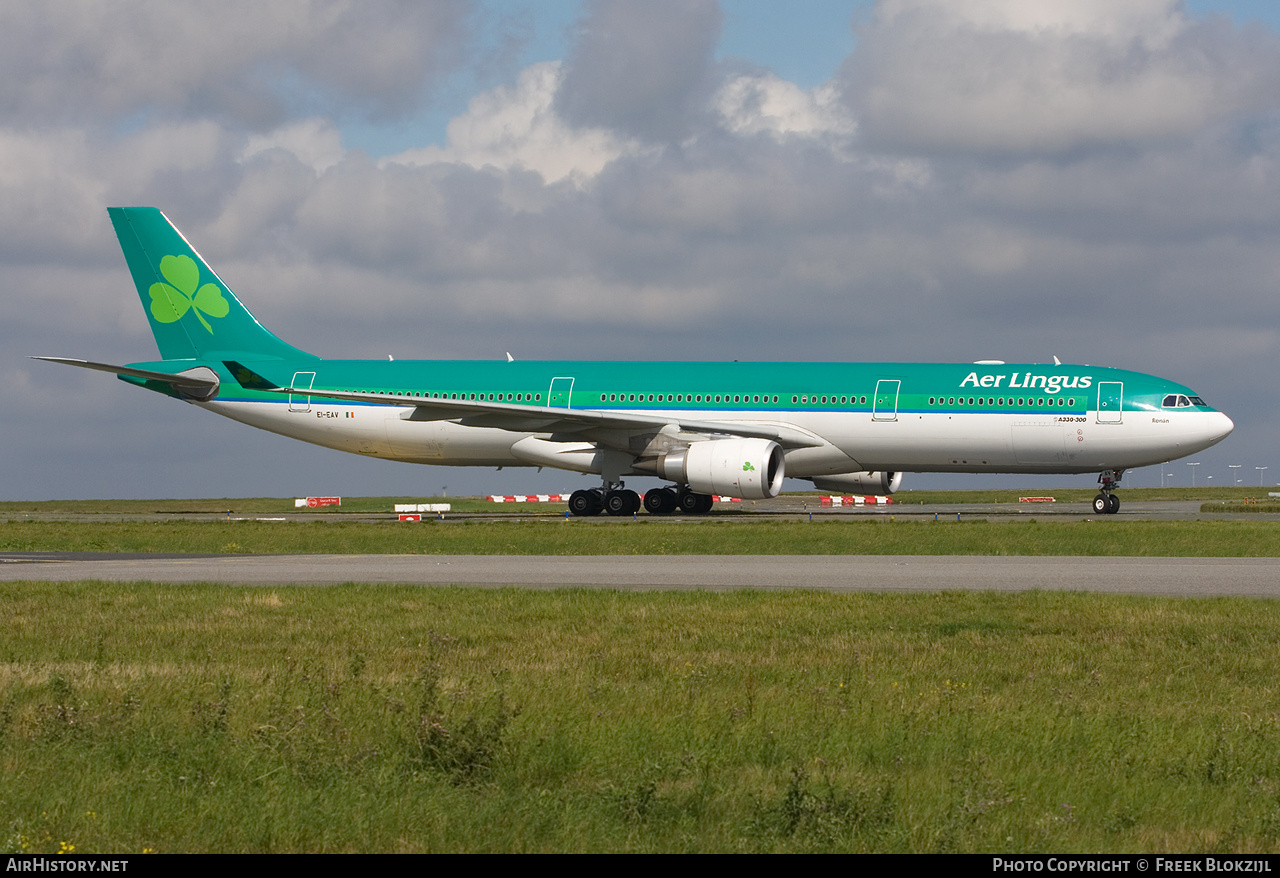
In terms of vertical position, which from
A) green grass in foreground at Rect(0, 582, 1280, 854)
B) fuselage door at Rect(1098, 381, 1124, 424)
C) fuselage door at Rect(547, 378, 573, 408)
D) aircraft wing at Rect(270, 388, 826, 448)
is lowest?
green grass in foreground at Rect(0, 582, 1280, 854)

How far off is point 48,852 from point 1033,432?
30.8 meters

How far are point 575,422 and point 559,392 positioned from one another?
2739 mm

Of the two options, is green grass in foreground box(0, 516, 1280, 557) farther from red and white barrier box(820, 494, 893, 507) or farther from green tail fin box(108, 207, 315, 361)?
red and white barrier box(820, 494, 893, 507)

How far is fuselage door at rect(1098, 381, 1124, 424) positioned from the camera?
3353cm

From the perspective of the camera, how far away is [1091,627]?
12.2 metres

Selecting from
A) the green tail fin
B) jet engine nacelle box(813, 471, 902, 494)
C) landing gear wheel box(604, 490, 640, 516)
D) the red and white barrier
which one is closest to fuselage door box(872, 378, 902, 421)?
jet engine nacelle box(813, 471, 902, 494)

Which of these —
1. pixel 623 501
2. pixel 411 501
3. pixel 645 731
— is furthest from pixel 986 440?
pixel 411 501

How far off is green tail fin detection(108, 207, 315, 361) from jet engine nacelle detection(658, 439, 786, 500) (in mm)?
14100

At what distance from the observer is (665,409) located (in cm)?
3600

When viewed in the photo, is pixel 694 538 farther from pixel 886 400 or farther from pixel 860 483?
pixel 860 483

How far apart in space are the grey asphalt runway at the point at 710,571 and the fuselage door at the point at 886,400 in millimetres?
12671

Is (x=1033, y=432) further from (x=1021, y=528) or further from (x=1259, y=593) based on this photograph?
(x=1259, y=593)

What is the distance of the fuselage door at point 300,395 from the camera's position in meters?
38.7

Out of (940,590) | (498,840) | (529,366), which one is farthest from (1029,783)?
(529,366)
